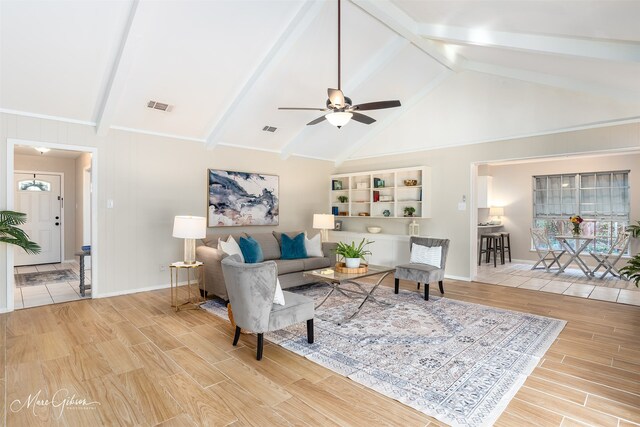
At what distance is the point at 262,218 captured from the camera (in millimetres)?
6754

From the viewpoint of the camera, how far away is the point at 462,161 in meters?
6.25

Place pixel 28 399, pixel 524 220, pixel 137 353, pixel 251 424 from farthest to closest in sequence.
Result: pixel 524 220, pixel 137 353, pixel 28 399, pixel 251 424

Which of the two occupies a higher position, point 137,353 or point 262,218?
point 262,218

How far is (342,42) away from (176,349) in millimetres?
4280

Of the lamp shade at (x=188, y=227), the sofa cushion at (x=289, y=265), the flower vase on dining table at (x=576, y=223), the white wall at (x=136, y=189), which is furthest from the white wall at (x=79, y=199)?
the flower vase on dining table at (x=576, y=223)

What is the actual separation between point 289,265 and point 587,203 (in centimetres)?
692

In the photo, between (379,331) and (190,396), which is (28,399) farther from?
(379,331)

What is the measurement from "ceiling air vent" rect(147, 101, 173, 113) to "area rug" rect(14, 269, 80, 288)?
371 centimetres

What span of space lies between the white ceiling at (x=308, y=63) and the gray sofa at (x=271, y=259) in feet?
6.17

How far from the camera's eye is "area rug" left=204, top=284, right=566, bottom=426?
2377 millimetres

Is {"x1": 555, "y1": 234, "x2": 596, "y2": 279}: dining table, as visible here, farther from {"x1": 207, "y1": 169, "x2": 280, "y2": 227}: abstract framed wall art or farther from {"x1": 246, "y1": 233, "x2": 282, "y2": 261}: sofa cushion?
{"x1": 207, "y1": 169, "x2": 280, "y2": 227}: abstract framed wall art

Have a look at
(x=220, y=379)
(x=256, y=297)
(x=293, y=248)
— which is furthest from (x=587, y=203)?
(x=220, y=379)

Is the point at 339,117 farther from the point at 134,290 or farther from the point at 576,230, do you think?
the point at 576,230

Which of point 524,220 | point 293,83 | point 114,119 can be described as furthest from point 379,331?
point 524,220
